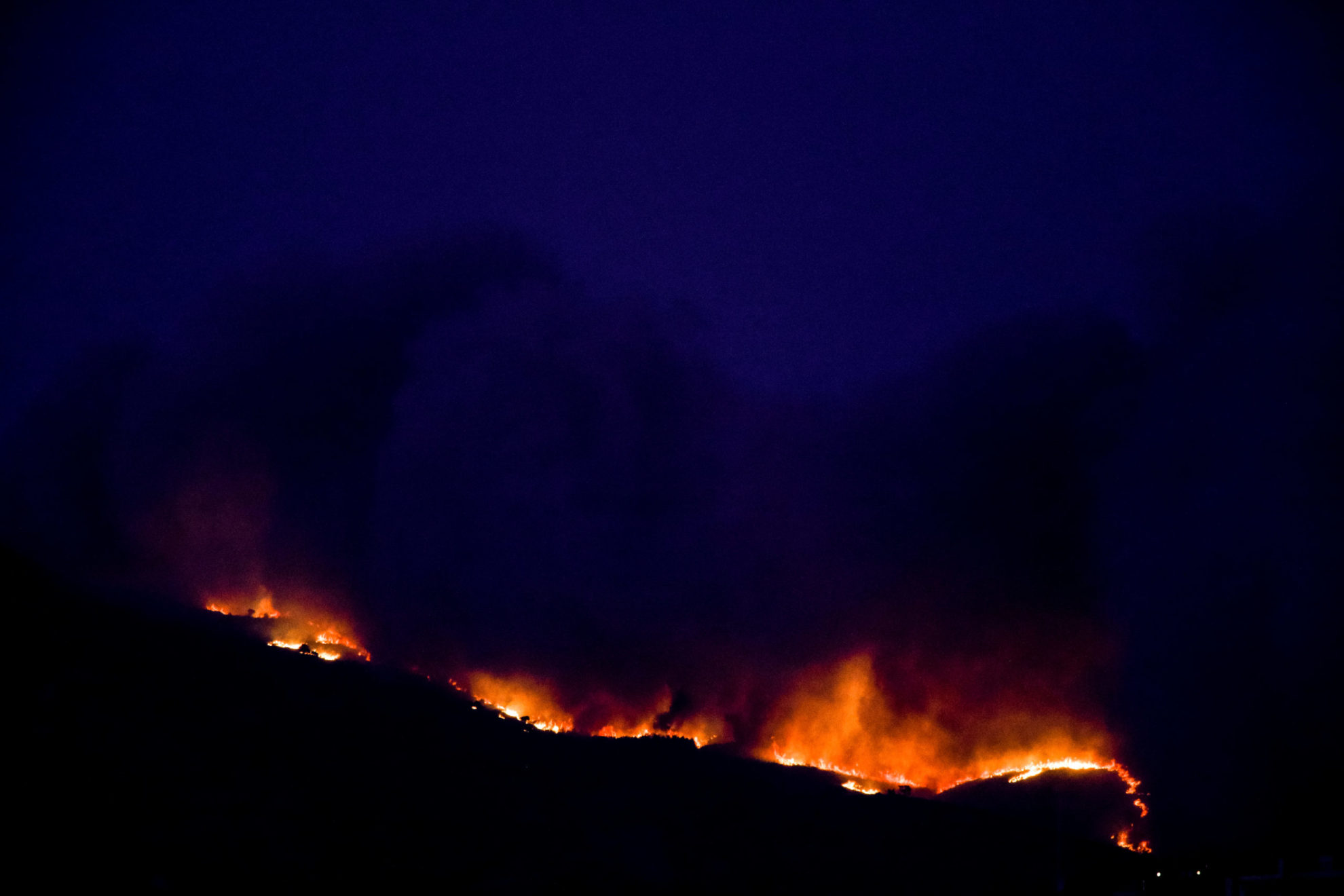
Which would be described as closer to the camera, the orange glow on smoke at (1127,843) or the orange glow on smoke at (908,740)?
the orange glow on smoke at (1127,843)

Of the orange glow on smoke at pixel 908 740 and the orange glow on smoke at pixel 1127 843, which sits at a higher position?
the orange glow on smoke at pixel 908 740

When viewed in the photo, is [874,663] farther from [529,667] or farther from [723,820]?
[723,820]

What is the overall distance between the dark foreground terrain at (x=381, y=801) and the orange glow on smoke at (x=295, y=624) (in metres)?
12.6

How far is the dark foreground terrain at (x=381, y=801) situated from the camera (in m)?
31.0

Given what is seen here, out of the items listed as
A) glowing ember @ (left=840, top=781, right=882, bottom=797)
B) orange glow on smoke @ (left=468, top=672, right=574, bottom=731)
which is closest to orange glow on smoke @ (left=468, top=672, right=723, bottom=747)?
orange glow on smoke @ (left=468, top=672, right=574, bottom=731)

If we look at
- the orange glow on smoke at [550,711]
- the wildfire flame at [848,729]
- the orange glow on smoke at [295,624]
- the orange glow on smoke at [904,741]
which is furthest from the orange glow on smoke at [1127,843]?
the orange glow on smoke at [295,624]

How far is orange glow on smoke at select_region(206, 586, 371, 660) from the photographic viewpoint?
6781 cm

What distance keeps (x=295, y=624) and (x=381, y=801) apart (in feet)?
124

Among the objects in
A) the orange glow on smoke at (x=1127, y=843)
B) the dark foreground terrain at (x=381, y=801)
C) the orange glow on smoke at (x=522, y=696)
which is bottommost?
the dark foreground terrain at (x=381, y=801)

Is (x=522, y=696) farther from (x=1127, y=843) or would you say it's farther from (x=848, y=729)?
(x=1127, y=843)

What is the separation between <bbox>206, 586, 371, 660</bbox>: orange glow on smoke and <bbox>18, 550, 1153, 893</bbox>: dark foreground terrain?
12640 mm

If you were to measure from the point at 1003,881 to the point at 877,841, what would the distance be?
5676mm

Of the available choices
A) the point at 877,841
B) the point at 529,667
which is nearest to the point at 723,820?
the point at 877,841

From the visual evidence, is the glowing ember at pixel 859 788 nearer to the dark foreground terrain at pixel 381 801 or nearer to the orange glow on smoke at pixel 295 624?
the dark foreground terrain at pixel 381 801
